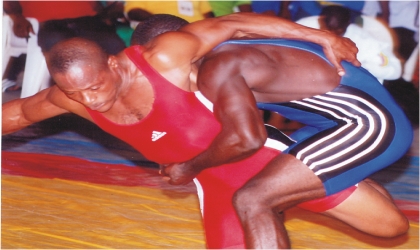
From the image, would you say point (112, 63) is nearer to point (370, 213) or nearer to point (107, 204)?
point (370, 213)

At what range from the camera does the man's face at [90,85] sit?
7.61ft

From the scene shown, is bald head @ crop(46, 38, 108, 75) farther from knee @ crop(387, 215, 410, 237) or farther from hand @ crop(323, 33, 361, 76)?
knee @ crop(387, 215, 410, 237)

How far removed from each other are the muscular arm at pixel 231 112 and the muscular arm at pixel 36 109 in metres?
0.67

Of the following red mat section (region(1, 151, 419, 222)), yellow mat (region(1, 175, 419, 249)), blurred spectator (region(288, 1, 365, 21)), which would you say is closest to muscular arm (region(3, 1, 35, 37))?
red mat section (region(1, 151, 419, 222))

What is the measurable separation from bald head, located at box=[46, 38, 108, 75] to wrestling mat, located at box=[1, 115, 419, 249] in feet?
3.94

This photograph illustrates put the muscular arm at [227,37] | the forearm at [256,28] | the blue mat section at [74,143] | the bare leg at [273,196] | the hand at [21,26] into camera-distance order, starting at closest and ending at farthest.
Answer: the bare leg at [273,196]
the muscular arm at [227,37]
the forearm at [256,28]
the blue mat section at [74,143]
the hand at [21,26]

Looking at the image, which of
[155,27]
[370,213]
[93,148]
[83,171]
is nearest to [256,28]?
[155,27]

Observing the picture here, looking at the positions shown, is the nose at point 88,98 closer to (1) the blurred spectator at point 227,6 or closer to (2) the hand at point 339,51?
(2) the hand at point 339,51

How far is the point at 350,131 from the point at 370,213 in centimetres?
37

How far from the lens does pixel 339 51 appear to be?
8.18ft

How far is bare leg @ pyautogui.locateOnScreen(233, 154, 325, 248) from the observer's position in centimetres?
216

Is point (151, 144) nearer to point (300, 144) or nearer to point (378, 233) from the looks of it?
point (300, 144)

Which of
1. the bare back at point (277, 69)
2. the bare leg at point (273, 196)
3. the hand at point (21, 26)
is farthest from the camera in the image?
the hand at point (21, 26)

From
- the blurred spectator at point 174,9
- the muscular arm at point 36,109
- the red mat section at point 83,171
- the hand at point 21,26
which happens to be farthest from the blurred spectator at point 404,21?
the muscular arm at point 36,109
